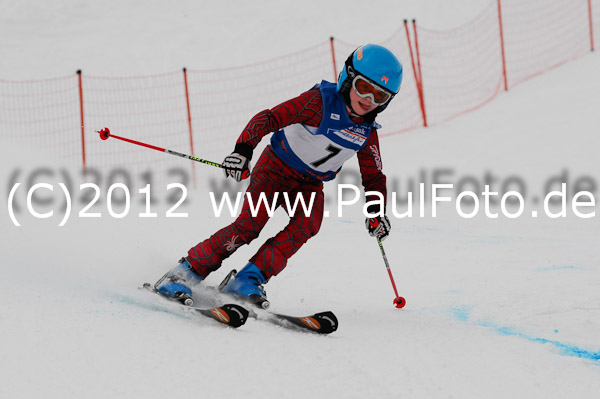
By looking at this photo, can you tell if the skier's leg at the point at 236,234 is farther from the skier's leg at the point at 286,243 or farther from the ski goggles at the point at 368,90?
the ski goggles at the point at 368,90

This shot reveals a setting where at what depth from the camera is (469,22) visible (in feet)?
53.8

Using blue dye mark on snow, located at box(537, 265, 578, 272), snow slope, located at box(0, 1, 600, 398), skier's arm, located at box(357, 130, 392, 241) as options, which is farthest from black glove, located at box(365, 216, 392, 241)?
blue dye mark on snow, located at box(537, 265, 578, 272)

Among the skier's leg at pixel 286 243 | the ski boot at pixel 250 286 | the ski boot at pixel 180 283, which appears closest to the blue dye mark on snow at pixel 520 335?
the skier's leg at pixel 286 243

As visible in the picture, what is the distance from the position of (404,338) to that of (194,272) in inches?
54.4

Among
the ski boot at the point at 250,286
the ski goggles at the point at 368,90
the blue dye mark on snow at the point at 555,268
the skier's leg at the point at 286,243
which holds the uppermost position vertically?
the ski goggles at the point at 368,90

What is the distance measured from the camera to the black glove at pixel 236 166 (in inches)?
126

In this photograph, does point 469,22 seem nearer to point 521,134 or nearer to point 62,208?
point 521,134

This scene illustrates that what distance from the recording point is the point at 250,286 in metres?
3.67

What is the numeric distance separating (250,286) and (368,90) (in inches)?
52.8

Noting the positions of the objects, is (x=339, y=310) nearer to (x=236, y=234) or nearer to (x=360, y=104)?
(x=236, y=234)

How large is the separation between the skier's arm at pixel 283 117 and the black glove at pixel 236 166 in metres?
0.10

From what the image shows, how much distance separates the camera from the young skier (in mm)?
3461

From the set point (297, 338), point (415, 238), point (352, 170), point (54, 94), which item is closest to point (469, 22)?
point (352, 170)

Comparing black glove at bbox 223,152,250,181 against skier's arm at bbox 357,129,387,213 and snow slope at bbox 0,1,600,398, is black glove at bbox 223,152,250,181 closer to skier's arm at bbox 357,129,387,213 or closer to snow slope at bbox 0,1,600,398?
snow slope at bbox 0,1,600,398
